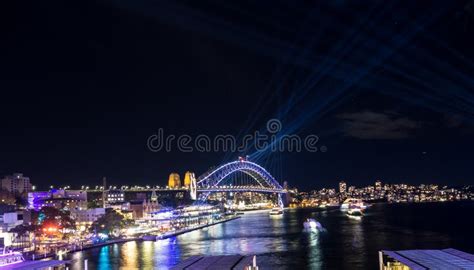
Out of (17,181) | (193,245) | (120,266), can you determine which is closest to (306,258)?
(120,266)

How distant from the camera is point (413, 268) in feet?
32.8

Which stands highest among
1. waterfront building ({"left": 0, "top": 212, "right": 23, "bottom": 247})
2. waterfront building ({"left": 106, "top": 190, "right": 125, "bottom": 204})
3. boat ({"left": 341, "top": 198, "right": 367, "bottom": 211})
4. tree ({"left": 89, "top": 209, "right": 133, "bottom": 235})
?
waterfront building ({"left": 106, "top": 190, "right": 125, "bottom": 204})

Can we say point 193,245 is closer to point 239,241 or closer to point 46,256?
point 239,241

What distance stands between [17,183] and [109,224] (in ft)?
81.5

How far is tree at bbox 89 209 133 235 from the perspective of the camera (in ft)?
105

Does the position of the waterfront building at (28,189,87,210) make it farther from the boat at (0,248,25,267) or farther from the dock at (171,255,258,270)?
the dock at (171,255,258,270)

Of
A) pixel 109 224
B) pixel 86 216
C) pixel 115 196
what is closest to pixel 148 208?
pixel 86 216

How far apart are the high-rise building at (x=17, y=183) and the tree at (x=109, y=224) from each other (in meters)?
21.1

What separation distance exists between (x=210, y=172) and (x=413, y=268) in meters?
53.3

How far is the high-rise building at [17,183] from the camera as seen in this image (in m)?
50.2

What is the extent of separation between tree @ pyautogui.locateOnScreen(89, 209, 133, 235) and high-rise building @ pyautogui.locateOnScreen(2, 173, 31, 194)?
21052 millimetres

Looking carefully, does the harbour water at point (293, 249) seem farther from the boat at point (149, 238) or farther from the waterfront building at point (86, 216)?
the waterfront building at point (86, 216)

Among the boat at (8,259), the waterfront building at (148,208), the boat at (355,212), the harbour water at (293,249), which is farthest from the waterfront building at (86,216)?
the boat at (355,212)

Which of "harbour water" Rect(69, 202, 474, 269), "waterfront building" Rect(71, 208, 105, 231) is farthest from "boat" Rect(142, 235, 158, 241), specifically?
"waterfront building" Rect(71, 208, 105, 231)
